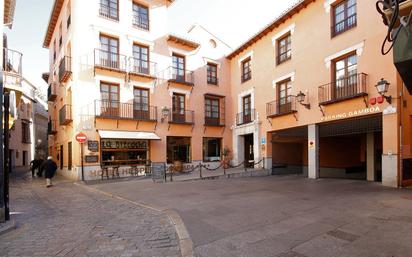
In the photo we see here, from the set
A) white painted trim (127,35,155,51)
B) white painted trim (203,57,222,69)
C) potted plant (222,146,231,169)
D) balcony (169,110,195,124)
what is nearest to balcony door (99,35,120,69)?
white painted trim (127,35,155,51)

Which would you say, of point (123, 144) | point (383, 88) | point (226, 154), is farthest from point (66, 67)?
point (383, 88)

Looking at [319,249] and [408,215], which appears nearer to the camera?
[319,249]

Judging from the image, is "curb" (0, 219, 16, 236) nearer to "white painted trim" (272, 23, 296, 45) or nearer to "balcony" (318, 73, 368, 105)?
"balcony" (318, 73, 368, 105)

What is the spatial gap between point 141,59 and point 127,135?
18.1 feet

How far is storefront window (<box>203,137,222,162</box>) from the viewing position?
69.6 ft

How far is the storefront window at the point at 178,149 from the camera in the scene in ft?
63.4

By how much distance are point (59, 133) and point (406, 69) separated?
74.3 feet

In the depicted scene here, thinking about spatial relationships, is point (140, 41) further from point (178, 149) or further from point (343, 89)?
point (343, 89)

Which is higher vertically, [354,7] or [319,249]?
[354,7]

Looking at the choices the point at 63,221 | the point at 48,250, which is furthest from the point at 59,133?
the point at 48,250

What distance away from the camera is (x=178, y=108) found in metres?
20.1

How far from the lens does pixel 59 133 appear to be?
2091 centimetres

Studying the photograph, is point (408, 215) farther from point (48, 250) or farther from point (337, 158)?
point (337, 158)

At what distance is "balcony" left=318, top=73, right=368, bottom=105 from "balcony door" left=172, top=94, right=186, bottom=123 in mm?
9959
